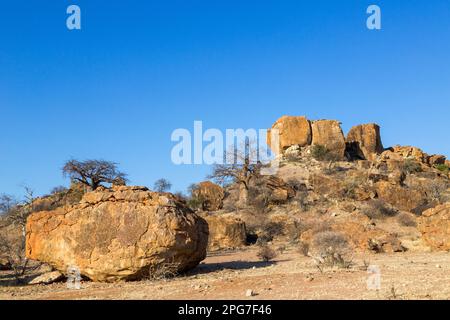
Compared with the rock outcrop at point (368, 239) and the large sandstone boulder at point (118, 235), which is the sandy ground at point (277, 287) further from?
the rock outcrop at point (368, 239)

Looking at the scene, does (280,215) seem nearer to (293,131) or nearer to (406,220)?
(406,220)

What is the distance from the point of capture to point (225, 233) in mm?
19203

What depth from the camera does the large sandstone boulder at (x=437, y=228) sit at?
47.4 ft

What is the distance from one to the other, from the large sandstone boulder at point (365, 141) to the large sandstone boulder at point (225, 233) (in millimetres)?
32110

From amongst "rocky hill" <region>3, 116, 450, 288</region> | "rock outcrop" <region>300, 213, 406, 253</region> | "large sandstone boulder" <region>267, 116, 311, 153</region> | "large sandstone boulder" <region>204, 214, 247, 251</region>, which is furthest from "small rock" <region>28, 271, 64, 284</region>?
"large sandstone boulder" <region>267, 116, 311, 153</region>

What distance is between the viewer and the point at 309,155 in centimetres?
4478

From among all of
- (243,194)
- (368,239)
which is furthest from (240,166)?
(368,239)

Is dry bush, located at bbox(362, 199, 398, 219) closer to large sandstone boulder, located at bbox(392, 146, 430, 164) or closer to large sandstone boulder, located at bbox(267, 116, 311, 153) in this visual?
large sandstone boulder, located at bbox(392, 146, 430, 164)

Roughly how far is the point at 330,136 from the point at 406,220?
24432 millimetres

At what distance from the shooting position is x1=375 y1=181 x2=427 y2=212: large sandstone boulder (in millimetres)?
27062

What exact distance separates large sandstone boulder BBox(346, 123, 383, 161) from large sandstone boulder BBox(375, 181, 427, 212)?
68.6 feet

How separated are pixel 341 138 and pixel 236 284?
4065 centimetres
